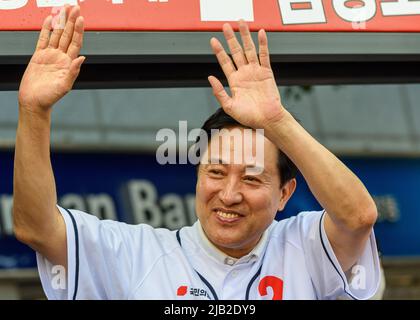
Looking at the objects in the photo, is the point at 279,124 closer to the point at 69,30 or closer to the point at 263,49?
the point at 263,49

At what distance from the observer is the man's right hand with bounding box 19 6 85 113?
6.16 feet

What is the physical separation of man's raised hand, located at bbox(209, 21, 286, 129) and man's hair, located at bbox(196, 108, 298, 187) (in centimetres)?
20

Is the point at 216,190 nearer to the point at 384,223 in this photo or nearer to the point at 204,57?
the point at 204,57

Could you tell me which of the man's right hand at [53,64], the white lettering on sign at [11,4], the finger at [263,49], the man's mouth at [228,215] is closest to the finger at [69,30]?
the man's right hand at [53,64]

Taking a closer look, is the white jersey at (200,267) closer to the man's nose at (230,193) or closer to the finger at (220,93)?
the man's nose at (230,193)

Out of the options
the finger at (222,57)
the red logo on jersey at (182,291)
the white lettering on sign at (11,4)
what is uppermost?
the white lettering on sign at (11,4)

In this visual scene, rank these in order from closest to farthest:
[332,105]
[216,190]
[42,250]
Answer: [42,250] < [216,190] < [332,105]

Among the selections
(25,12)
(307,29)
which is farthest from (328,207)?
(25,12)

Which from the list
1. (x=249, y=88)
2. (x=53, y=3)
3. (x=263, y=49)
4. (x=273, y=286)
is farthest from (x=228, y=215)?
(x=53, y=3)

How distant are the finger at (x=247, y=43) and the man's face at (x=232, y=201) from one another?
0.28m

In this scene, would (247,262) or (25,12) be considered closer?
(25,12)

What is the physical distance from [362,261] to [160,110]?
2.46ft

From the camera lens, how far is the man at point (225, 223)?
1.90 m

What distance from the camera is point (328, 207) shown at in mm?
2006
